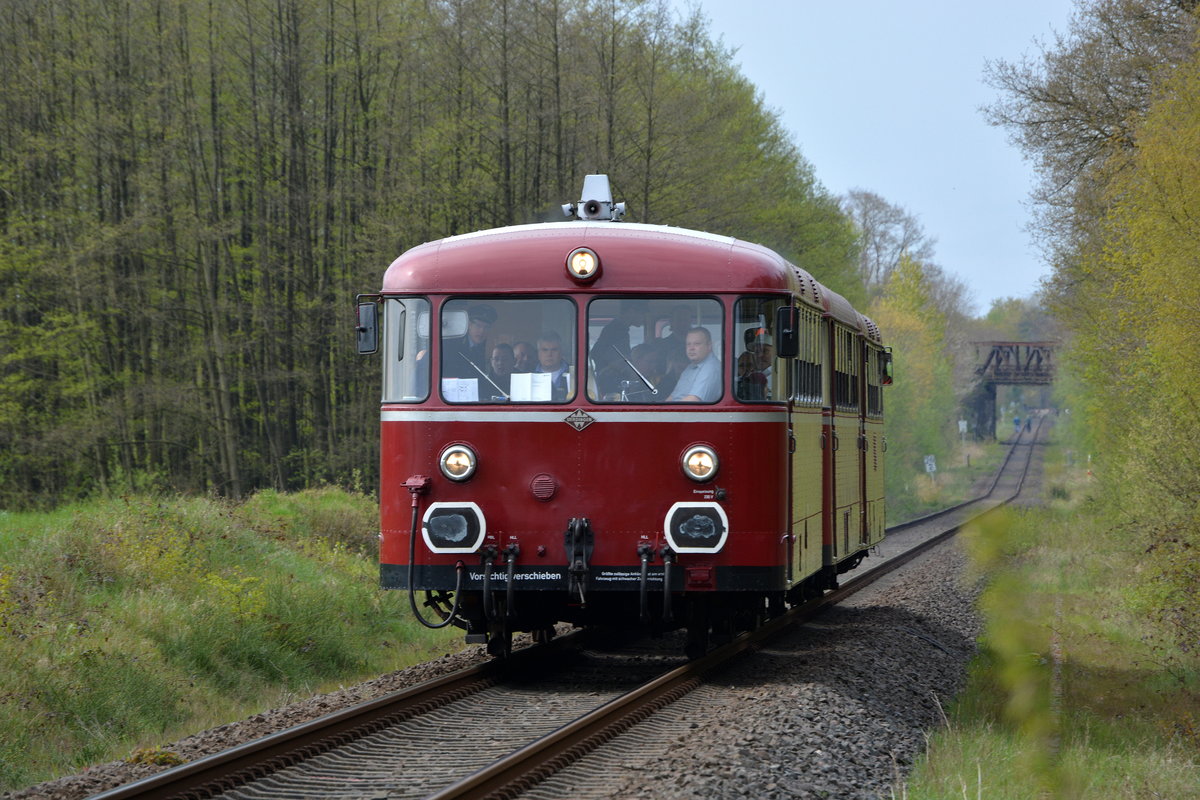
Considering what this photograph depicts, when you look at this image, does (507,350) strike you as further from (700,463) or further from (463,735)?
(463,735)

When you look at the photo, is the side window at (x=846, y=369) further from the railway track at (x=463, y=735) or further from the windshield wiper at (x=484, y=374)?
the windshield wiper at (x=484, y=374)

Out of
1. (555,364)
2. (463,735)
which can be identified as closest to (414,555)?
(555,364)

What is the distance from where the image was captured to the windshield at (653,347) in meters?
9.19

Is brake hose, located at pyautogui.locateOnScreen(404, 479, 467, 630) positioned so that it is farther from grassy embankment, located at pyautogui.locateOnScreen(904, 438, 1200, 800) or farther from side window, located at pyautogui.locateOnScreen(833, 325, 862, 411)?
side window, located at pyautogui.locateOnScreen(833, 325, 862, 411)

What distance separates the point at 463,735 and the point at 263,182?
24.4 metres

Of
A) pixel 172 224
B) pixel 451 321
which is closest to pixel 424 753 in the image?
pixel 451 321

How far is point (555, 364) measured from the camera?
9.24 meters

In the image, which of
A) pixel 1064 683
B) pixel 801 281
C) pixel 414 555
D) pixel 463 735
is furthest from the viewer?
pixel 1064 683

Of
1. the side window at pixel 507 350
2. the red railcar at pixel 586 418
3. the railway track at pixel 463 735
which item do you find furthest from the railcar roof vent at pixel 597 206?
the railway track at pixel 463 735

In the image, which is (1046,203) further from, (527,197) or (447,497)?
(447,497)

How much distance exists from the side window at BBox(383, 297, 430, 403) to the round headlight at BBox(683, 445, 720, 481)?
181 cm

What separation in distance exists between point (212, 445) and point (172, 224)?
186 inches

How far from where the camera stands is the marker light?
363 inches

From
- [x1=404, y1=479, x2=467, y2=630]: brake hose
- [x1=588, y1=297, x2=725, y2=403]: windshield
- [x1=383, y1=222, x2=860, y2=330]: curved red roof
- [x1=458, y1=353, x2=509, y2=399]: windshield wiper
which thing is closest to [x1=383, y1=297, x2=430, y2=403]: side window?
[x1=383, y1=222, x2=860, y2=330]: curved red roof
